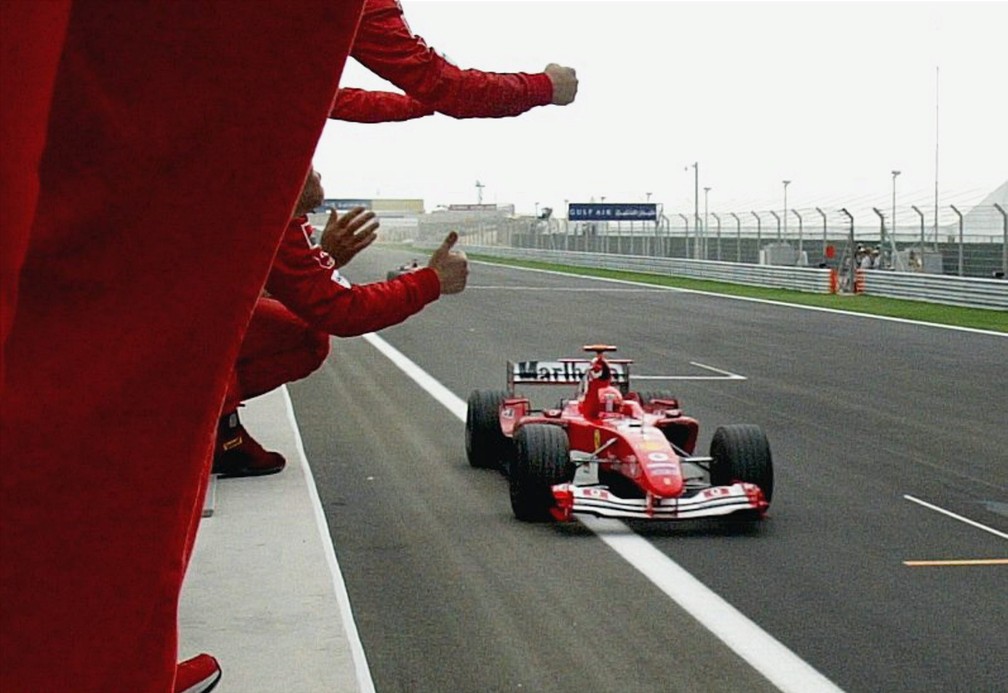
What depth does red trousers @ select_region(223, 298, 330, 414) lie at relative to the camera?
24.5ft

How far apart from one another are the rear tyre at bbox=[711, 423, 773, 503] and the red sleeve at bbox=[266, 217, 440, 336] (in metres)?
4.88

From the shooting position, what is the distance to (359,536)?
7875 mm

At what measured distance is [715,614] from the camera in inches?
245

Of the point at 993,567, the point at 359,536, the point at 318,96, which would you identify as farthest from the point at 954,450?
the point at 318,96

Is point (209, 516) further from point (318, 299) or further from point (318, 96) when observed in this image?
point (318, 96)

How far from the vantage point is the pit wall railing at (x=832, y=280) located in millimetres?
29562

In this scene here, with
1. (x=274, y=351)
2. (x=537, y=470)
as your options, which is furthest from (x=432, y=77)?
(x=537, y=470)

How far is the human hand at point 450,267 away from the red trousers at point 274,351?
13.2 ft

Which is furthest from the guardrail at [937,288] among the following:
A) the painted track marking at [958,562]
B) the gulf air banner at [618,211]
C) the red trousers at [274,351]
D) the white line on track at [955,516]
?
the gulf air banner at [618,211]

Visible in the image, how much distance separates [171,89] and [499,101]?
6.38ft

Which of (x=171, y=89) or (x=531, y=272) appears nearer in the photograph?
(x=171, y=89)

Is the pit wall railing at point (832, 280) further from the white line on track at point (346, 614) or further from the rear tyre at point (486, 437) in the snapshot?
the white line on track at point (346, 614)

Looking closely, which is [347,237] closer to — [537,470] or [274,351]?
[274,351]

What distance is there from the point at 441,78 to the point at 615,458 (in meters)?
6.14
